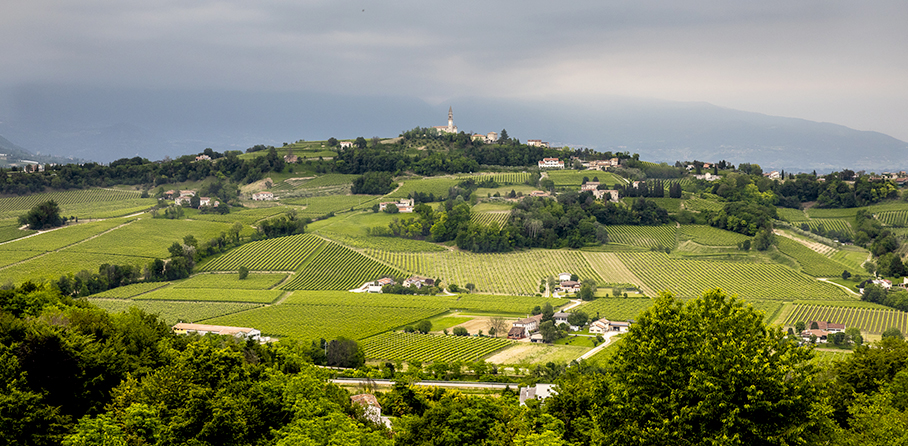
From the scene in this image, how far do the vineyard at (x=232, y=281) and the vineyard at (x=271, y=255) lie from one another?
1607mm

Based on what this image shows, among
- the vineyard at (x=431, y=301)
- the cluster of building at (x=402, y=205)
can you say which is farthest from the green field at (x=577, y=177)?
the vineyard at (x=431, y=301)

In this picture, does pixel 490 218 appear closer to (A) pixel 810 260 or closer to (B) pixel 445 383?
(A) pixel 810 260

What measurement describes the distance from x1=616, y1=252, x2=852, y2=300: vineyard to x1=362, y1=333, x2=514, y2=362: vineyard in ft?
65.7

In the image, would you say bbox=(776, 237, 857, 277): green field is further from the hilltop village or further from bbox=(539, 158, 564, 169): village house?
bbox=(539, 158, 564, 169): village house

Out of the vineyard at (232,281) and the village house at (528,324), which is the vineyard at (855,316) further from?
the vineyard at (232,281)

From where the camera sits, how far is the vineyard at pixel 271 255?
5488cm

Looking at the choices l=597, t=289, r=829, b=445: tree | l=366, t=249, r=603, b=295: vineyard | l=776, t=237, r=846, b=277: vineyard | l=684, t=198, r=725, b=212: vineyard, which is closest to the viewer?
l=597, t=289, r=829, b=445: tree

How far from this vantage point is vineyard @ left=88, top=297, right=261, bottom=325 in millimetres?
41156

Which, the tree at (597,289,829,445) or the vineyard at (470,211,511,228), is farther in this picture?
the vineyard at (470,211,511,228)

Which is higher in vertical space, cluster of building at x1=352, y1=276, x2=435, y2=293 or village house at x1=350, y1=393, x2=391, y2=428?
village house at x1=350, y1=393, x2=391, y2=428

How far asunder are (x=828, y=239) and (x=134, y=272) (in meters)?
70.3

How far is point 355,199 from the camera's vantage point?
81812mm

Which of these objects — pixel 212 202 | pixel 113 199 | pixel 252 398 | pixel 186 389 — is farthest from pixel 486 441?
pixel 113 199

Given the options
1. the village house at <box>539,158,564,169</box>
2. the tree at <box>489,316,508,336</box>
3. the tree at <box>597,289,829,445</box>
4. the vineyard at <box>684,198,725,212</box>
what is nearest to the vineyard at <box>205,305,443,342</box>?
the tree at <box>489,316,508,336</box>
